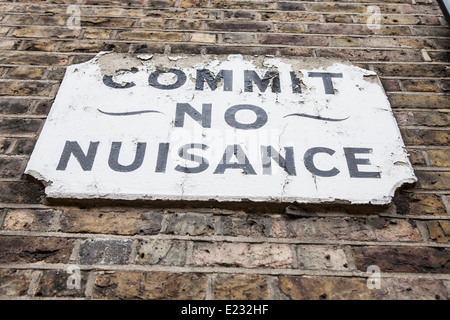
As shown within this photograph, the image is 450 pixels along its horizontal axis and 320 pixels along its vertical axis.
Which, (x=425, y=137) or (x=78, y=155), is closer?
(x=78, y=155)

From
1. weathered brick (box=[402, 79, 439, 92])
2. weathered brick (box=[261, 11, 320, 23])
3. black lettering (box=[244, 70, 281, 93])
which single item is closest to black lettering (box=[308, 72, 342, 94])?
black lettering (box=[244, 70, 281, 93])

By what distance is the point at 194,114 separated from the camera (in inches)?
46.8

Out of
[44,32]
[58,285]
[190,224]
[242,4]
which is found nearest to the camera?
[58,285]

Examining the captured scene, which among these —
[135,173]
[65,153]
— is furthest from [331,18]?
[65,153]

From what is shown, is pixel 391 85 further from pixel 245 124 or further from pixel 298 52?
pixel 245 124

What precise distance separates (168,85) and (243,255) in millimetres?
641

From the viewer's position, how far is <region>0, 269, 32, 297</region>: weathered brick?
0.91 m

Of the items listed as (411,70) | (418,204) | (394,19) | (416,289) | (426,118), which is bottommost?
(416,289)

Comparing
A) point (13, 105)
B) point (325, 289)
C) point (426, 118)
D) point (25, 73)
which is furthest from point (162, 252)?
point (426, 118)

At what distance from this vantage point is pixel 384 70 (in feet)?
4.50

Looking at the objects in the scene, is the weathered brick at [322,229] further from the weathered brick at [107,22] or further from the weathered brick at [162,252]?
the weathered brick at [107,22]

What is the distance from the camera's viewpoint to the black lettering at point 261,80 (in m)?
1.26

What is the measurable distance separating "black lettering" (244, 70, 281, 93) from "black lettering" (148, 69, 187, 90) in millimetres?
222
